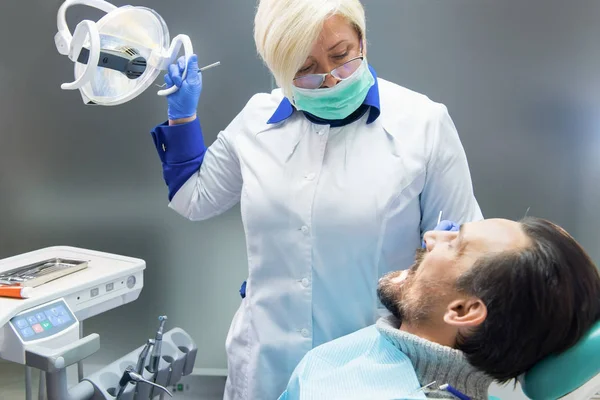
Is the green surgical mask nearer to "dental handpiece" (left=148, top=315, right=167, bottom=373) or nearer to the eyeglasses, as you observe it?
the eyeglasses

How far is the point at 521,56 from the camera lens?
2.04m

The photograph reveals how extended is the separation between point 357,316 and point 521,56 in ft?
3.94

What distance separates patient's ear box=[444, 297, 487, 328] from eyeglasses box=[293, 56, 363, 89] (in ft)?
1.70

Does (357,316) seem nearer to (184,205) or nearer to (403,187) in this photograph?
(403,187)

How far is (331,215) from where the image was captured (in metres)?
1.28

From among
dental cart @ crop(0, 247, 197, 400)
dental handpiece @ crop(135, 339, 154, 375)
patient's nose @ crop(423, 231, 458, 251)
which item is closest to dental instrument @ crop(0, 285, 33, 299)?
dental cart @ crop(0, 247, 197, 400)

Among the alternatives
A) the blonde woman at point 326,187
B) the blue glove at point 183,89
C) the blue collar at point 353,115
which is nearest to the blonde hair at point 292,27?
the blonde woman at point 326,187

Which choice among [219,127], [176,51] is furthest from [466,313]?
[219,127]

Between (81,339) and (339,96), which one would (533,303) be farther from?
(81,339)

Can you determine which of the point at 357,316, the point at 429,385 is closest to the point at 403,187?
the point at 357,316

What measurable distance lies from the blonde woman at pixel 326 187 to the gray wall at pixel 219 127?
76 centimetres

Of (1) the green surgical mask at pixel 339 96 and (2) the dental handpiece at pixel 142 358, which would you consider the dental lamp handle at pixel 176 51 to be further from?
(2) the dental handpiece at pixel 142 358

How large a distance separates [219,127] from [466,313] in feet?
4.36

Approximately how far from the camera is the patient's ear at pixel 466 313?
41.6 inches
